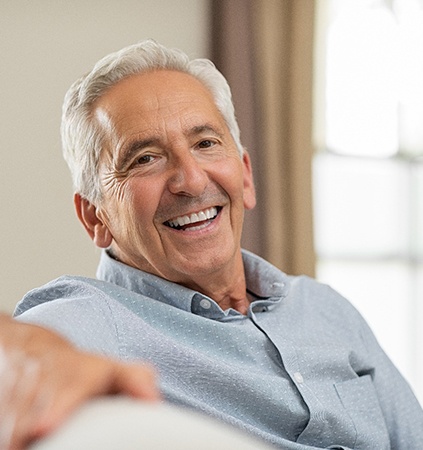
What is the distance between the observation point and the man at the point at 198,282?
1740mm

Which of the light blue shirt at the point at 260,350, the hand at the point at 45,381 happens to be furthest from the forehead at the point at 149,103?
the hand at the point at 45,381

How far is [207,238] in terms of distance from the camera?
6.23 feet

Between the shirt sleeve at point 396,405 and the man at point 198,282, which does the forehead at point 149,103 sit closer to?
the man at point 198,282

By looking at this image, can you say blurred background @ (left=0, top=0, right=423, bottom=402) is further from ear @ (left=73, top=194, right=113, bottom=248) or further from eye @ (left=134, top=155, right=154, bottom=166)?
eye @ (left=134, top=155, right=154, bottom=166)

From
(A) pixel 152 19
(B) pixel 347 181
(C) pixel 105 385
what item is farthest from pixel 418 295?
(C) pixel 105 385

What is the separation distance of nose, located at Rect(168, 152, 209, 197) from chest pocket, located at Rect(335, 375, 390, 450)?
526 mm

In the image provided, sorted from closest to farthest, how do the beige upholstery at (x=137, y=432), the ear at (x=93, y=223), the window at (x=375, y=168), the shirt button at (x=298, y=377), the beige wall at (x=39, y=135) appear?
the beige upholstery at (x=137, y=432), the shirt button at (x=298, y=377), the ear at (x=93, y=223), the beige wall at (x=39, y=135), the window at (x=375, y=168)

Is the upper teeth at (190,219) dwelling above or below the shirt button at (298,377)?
above

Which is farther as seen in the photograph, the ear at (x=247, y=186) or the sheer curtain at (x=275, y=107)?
the sheer curtain at (x=275, y=107)

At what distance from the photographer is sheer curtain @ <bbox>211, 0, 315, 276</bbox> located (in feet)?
12.6

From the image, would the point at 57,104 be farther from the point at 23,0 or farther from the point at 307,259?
the point at 307,259

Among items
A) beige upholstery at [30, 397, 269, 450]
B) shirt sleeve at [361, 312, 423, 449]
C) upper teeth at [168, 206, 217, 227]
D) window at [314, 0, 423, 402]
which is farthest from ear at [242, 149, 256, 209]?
window at [314, 0, 423, 402]

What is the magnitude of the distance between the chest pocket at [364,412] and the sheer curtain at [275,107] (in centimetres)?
184

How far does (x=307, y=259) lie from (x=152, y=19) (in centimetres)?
121
